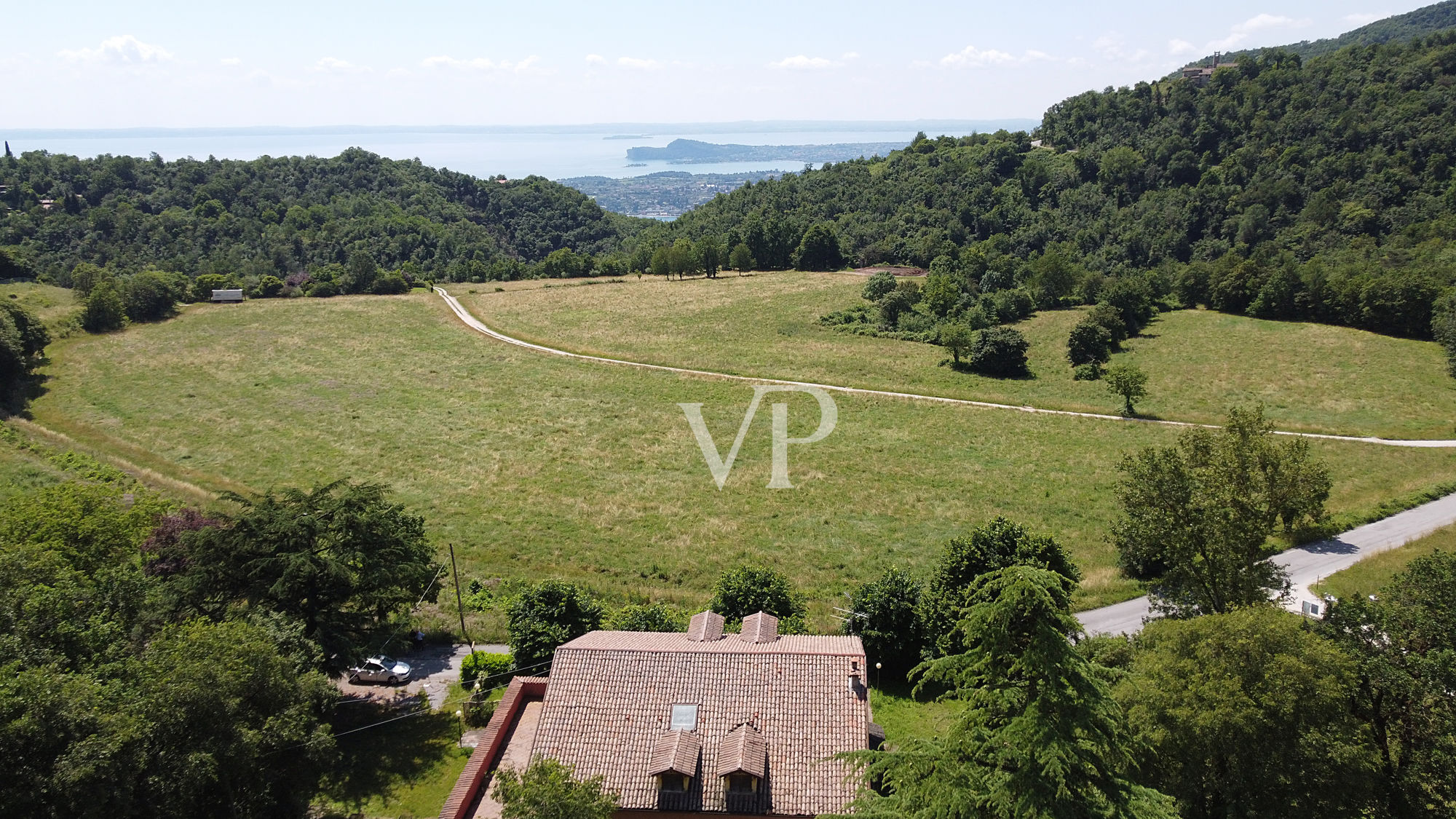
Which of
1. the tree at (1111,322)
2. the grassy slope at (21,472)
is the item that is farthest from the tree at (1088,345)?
the grassy slope at (21,472)

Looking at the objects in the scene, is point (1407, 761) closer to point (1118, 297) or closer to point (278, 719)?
point (278, 719)

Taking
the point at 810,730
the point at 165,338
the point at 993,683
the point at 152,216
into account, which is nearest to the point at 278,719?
the point at 810,730

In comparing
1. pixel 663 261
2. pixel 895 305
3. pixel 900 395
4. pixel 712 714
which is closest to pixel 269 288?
pixel 663 261

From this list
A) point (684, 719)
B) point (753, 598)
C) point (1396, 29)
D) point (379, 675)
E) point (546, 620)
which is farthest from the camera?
point (1396, 29)

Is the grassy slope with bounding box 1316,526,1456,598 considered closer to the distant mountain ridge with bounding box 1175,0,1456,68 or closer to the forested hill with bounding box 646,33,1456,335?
the forested hill with bounding box 646,33,1456,335

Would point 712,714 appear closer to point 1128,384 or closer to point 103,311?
point 1128,384

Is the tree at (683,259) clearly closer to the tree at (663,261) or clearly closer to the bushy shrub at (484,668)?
the tree at (663,261)
